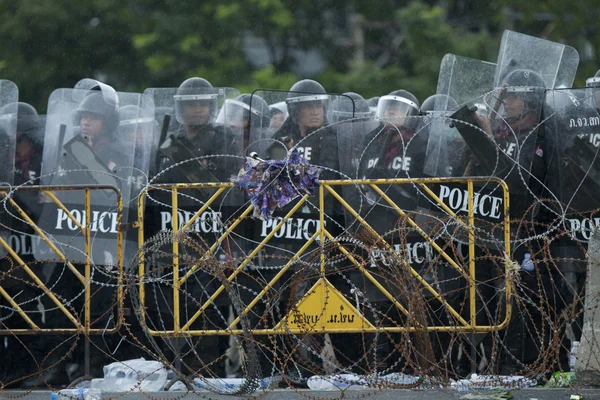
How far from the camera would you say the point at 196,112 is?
8688 millimetres

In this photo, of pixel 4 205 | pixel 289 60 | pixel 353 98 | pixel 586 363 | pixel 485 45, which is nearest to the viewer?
pixel 586 363

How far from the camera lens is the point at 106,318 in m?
8.35

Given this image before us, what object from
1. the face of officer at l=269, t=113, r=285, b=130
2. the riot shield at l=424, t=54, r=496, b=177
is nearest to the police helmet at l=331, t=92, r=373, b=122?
the face of officer at l=269, t=113, r=285, b=130

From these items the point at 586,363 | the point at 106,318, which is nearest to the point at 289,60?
the point at 106,318

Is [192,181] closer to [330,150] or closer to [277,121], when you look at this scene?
[277,121]

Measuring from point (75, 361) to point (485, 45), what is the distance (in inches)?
399

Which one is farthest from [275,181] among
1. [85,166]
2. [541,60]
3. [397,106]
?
[541,60]

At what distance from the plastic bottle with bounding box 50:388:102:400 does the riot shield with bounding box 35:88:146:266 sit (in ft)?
4.48

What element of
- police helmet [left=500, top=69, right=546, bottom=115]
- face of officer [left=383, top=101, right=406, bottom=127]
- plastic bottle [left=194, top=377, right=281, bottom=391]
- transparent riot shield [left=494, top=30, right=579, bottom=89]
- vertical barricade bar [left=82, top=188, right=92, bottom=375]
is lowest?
plastic bottle [left=194, top=377, right=281, bottom=391]

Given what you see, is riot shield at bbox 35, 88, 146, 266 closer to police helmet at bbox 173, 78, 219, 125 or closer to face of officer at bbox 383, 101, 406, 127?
police helmet at bbox 173, 78, 219, 125

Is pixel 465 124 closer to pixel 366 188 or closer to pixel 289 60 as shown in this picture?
pixel 366 188

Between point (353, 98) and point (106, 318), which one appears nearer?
point (106, 318)

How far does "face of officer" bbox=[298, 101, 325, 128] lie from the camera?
8.59 metres

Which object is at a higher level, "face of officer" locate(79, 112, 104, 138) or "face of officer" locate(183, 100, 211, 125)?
"face of officer" locate(183, 100, 211, 125)
